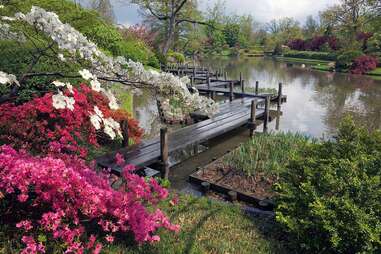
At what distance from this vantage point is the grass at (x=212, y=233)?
337 cm

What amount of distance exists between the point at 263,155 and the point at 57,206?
5.14 metres

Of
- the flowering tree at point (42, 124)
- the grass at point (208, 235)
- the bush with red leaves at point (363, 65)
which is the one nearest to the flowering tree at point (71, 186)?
the grass at point (208, 235)

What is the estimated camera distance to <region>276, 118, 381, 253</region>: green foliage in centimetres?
331

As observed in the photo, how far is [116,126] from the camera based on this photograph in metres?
3.18

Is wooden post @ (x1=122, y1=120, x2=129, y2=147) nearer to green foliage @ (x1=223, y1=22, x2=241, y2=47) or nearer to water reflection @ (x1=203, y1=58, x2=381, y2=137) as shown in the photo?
water reflection @ (x1=203, y1=58, x2=381, y2=137)

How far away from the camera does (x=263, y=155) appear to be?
6984 millimetres

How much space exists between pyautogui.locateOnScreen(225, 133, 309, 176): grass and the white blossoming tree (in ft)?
7.66

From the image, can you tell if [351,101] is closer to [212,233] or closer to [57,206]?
[212,233]

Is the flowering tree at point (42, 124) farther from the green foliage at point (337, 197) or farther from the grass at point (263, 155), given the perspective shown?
the green foliage at point (337, 197)

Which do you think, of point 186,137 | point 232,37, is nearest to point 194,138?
point 186,137

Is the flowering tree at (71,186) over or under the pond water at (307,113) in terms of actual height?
over

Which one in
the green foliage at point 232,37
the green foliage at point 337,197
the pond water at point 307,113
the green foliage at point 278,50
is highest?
the green foliage at point 232,37

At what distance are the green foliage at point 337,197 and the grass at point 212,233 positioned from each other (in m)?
0.36

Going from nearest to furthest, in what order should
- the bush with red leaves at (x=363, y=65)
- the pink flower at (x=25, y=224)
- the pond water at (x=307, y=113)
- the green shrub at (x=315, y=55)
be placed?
the pink flower at (x=25, y=224) < the pond water at (x=307, y=113) < the bush with red leaves at (x=363, y=65) < the green shrub at (x=315, y=55)
